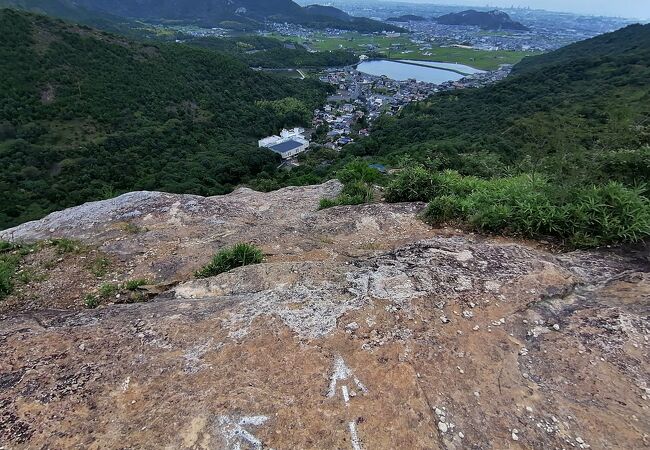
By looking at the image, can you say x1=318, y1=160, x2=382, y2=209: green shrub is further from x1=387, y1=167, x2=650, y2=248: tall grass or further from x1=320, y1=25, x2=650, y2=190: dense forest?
x1=387, y1=167, x2=650, y2=248: tall grass

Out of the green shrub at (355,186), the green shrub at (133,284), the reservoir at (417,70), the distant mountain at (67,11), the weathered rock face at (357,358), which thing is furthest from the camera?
the reservoir at (417,70)

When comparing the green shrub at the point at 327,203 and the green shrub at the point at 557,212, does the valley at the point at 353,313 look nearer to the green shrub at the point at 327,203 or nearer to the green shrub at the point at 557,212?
the green shrub at the point at 557,212

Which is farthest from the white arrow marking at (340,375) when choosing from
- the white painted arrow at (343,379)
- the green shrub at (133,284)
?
the green shrub at (133,284)

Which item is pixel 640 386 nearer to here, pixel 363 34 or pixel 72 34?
pixel 72 34

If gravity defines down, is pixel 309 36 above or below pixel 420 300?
below

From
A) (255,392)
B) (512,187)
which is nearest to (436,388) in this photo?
(255,392)

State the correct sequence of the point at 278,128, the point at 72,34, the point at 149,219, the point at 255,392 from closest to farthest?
the point at 255,392 → the point at 149,219 → the point at 72,34 → the point at 278,128

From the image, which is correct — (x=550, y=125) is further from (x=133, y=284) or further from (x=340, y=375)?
(x=133, y=284)
